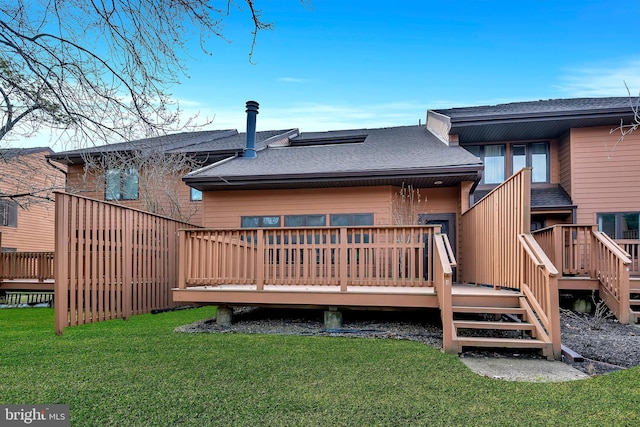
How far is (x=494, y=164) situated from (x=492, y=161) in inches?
3.9

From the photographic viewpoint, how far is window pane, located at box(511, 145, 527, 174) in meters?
11.9

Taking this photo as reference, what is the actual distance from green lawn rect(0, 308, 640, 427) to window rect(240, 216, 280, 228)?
5312 mm

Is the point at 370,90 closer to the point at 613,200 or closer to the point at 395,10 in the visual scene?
the point at 395,10

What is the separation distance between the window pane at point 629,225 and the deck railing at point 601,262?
2780 mm

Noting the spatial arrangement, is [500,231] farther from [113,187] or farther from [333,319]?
[113,187]

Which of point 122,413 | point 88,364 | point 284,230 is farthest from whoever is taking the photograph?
point 284,230

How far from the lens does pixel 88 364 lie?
4430 millimetres

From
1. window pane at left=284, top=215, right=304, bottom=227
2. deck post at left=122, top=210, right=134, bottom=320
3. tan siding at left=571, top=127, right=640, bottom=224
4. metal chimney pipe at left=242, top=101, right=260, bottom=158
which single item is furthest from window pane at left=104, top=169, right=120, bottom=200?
tan siding at left=571, top=127, right=640, bottom=224

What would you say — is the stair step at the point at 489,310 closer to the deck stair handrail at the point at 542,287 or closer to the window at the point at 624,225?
the deck stair handrail at the point at 542,287

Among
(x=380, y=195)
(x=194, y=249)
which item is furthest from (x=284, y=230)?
(x=380, y=195)

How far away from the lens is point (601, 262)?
800 centimetres

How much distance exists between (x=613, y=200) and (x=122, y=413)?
38.6 feet

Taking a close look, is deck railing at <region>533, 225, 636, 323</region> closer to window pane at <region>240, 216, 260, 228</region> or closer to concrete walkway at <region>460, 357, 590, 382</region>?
concrete walkway at <region>460, 357, 590, 382</region>

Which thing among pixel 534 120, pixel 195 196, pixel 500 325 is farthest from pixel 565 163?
pixel 195 196
